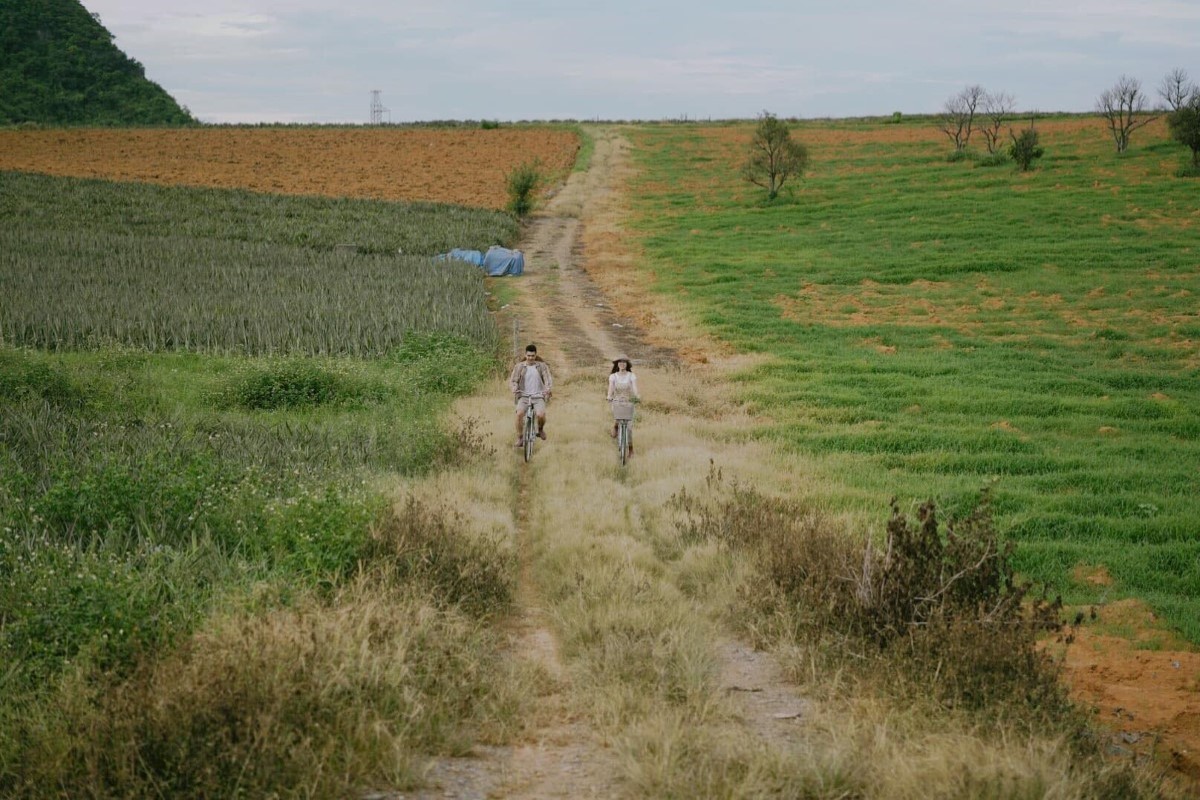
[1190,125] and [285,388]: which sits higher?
[1190,125]

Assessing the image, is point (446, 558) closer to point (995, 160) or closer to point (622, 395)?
point (622, 395)

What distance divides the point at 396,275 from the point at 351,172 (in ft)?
118

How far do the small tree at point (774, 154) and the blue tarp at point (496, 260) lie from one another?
1752cm

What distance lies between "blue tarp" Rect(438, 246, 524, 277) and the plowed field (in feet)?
50.1

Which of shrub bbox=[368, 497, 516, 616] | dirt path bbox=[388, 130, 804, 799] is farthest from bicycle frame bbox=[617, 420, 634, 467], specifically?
shrub bbox=[368, 497, 516, 616]

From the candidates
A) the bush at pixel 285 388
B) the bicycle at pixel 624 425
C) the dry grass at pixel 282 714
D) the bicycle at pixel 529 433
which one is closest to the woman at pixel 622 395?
the bicycle at pixel 624 425

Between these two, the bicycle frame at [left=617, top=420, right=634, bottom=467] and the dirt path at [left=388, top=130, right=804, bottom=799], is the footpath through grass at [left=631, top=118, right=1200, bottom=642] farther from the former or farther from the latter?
the bicycle frame at [left=617, top=420, right=634, bottom=467]

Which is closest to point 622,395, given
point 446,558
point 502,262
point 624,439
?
point 624,439

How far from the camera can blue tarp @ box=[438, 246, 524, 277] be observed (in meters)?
35.1

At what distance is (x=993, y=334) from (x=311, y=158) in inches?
2249

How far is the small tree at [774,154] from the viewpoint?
47625 millimetres

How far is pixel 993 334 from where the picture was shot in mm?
24859

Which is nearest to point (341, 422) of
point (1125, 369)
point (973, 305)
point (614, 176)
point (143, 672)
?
point (143, 672)

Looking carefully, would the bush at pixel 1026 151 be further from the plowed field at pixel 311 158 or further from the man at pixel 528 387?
the man at pixel 528 387
